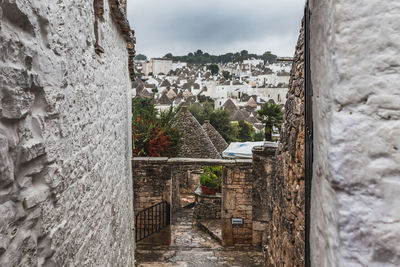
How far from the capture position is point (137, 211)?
1065cm

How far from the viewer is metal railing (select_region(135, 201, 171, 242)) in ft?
34.4

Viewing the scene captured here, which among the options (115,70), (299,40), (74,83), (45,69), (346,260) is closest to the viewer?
(346,260)

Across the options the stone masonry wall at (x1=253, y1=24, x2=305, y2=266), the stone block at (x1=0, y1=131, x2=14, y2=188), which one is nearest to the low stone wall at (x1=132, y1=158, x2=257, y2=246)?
the stone masonry wall at (x1=253, y1=24, x2=305, y2=266)

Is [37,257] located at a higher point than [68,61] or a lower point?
lower

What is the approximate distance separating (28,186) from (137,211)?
28.6ft

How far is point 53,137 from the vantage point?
103 inches

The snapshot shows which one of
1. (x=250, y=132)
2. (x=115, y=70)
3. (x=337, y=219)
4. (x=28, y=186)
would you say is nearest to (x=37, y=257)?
(x=28, y=186)

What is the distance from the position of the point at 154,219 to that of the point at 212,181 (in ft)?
9.77

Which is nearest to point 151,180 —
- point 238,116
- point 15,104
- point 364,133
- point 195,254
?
point 195,254

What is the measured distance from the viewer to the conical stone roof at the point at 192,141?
52.7 feet

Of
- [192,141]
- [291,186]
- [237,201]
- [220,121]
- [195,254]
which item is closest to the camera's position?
[291,186]

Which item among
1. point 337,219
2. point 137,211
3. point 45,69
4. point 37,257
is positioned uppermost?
point 45,69

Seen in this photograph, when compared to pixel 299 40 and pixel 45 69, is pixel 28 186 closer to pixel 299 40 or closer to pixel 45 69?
pixel 45 69

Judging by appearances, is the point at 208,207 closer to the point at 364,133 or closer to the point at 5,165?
the point at 5,165
